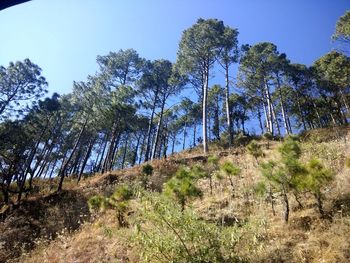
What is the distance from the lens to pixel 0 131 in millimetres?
19531

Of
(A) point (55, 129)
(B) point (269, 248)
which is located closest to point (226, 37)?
(A) point (55, 129)

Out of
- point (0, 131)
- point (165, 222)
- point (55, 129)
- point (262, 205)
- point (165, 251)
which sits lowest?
point (165, 251)

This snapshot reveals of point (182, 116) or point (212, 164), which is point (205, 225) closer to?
point (212, 164)

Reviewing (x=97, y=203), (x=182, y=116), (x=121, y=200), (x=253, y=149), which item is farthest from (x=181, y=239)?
(x=182, y=116)

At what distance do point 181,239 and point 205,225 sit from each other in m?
0.47

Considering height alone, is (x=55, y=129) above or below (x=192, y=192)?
above

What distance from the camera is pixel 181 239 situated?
5.29 meters

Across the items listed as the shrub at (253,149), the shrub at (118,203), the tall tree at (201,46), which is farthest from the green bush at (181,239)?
the tall tree at (201,46)

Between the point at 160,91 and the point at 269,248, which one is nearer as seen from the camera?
the point at 269,248

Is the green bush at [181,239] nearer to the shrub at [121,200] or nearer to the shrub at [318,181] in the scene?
the shrub at [318,181]

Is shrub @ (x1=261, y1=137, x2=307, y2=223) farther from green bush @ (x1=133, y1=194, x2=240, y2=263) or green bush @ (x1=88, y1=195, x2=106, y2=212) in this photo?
green bush @ (x1=88, y1=195, x2=106, y2=212)

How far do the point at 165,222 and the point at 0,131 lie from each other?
57.8 feet

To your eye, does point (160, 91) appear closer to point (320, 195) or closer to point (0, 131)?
point (0, 131)

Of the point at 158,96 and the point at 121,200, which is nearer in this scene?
the point at 121,200
